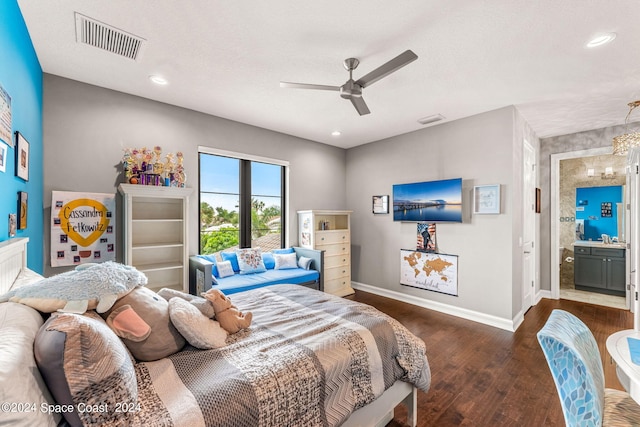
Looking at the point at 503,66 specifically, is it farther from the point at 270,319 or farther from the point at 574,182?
the point at 574,182

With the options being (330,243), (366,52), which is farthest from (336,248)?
(366,52)

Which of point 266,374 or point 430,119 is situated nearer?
point 266,374

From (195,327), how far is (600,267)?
638 cm

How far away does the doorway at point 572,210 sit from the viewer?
4504mm

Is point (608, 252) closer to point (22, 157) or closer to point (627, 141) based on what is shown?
point (627, 141)

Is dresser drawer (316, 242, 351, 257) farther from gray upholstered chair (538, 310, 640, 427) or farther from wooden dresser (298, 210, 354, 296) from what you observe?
gray upholstered chair (538, 310, 640, 427)

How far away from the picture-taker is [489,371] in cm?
251

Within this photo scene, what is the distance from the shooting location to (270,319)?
6.20ft

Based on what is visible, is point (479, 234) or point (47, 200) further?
point (479, 234)

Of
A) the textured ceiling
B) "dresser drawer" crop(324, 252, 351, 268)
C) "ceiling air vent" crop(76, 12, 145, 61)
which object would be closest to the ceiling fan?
the textured ceiling

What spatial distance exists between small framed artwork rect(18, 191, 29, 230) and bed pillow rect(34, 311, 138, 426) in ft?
5.20

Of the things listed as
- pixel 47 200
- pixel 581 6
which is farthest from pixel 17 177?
pixel 581 6

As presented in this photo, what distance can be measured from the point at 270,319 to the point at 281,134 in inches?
136

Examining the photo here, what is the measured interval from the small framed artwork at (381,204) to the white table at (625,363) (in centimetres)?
341
